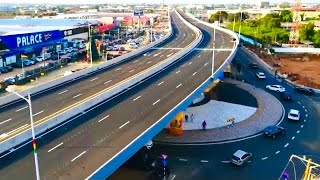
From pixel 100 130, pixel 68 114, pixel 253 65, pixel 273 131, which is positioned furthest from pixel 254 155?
pixel 253 65

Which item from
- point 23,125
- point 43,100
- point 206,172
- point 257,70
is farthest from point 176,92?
point 257,70

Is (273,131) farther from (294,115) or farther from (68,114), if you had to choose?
(68,114)

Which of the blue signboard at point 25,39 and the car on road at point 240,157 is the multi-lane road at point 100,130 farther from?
the blue signboard at point 25,39

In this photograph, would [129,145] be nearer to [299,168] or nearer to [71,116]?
[71,116]

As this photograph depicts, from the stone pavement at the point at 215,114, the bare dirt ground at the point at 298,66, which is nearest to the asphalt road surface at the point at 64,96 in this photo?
the stone pavement at the point at 215,114

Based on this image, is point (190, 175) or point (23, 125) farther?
point (190, 175)

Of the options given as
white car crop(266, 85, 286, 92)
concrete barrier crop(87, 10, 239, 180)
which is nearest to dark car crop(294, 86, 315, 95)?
white car crop(266, 85, 286, 92)
